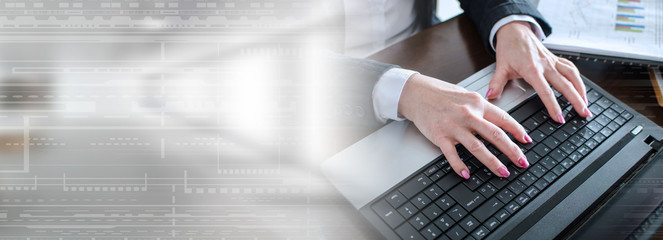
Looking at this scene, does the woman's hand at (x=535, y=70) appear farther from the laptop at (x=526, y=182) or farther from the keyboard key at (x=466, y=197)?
the keyboard key at (x=466, y=197)

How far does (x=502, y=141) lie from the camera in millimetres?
570

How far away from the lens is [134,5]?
0.51 meters

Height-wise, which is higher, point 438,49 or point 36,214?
point 438,49

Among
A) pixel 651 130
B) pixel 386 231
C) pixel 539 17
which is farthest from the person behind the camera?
pixel 539 17

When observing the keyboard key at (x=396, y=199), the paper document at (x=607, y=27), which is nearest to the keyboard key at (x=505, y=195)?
the keyboard key at (x=396, y=199)

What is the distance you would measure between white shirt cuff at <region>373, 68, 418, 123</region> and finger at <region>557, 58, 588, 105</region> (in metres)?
0.20

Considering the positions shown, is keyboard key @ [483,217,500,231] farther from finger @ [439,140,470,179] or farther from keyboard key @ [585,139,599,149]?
keyboard key @ [585,139,599,149]

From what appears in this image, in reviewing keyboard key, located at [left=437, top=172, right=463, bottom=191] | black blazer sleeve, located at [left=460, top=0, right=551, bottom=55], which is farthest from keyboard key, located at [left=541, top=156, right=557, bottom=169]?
black blazer sleeve, located at [left=460, top=0, right=551, bottom=55]

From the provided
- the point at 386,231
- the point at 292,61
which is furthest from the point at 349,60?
the point at 386,231

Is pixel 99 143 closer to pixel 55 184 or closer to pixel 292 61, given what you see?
pixel 55 184

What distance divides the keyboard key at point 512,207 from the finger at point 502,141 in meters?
0.06

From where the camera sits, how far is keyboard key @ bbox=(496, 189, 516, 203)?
52 cm

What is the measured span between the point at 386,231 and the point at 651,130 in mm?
386

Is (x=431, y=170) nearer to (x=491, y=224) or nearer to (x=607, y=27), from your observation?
(x=491, y=224)
